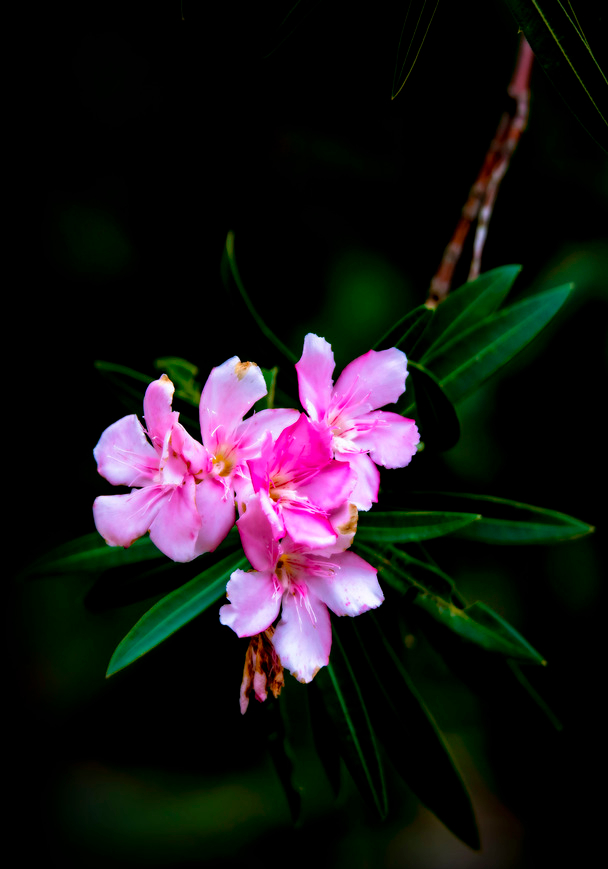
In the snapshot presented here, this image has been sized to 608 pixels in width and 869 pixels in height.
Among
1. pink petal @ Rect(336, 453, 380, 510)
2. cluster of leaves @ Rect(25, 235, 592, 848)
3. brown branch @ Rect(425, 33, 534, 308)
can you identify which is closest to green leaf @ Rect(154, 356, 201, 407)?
cluster of leaves @ Rect(25, 235, 592, 848)

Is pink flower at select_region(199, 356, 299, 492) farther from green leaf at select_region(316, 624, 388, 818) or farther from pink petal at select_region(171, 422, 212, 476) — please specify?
green leaf at select_region(316, 624, 388, 818)

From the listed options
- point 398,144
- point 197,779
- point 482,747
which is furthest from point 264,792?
point 398,144

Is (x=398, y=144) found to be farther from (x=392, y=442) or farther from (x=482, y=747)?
(x=482, y=747)

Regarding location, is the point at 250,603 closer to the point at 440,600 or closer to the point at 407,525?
the point at 407,525

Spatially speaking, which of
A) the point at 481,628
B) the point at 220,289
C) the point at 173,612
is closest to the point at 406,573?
the point at 481,628

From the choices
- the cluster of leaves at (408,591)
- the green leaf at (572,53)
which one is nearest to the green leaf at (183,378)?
the cluster of leaves at (408,591)

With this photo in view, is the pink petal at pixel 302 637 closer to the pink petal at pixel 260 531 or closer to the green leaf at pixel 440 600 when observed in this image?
the pink petal at pixel 260 531
